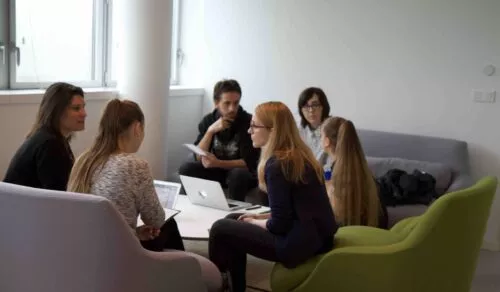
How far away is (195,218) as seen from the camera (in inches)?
150

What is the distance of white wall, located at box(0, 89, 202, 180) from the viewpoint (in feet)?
14.8

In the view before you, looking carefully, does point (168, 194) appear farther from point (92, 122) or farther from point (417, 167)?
point (417, 167)

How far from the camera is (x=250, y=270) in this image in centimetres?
435

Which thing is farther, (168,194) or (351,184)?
(168,194)

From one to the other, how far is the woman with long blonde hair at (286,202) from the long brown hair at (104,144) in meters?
0.63

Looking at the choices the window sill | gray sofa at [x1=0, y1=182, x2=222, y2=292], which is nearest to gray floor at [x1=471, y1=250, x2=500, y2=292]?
gray sofa at [x1=0, y1=182, x2=222, y2=292]

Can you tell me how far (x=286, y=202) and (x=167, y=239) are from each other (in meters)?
0.65

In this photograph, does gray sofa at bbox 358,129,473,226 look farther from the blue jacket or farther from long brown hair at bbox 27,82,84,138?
long brown hair at bbox 27,82,84,138

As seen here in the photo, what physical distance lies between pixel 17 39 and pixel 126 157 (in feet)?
7.83

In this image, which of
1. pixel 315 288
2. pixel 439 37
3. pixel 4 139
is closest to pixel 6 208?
pixel 315 288

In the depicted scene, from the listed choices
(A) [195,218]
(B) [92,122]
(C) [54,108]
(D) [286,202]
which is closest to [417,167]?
(A) [195,218]

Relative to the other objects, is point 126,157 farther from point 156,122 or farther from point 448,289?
point 156,122

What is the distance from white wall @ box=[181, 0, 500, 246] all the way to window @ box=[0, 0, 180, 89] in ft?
3.61

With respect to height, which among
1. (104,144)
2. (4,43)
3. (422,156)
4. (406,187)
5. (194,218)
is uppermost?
(4,43)
